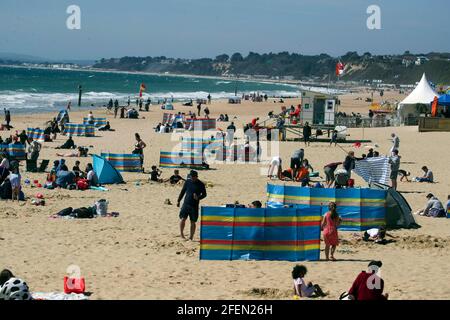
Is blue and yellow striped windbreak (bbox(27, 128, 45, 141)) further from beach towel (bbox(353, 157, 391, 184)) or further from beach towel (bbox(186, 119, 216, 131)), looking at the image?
beach towel (bbox(353, 157, 391, 184))

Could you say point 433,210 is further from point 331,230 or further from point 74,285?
point 74,285

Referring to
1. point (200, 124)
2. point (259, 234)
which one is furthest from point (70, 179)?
point (200, 124)

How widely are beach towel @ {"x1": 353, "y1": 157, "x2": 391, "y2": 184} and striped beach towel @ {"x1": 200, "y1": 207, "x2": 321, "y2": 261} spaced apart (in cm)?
636

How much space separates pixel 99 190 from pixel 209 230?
7037mm

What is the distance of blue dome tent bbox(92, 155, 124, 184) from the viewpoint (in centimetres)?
1853

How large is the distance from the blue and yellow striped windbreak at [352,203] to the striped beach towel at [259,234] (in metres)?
2.16

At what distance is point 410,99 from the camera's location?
130ft

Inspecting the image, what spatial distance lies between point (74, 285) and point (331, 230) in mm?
4096

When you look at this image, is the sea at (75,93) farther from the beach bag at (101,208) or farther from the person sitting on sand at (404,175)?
the beach bag at (101,208)

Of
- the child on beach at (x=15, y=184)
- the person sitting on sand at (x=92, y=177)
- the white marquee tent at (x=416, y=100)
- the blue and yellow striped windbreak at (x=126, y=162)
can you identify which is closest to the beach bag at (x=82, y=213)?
the child on beach at (x=15, y=184)

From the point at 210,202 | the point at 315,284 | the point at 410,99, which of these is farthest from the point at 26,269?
the point at 410,99

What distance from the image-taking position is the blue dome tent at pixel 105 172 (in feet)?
60.8

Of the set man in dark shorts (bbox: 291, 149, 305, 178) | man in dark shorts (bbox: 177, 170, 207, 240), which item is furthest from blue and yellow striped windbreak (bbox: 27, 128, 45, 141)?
man in dark shorts (bbox: 177, 170, 207, 240)
